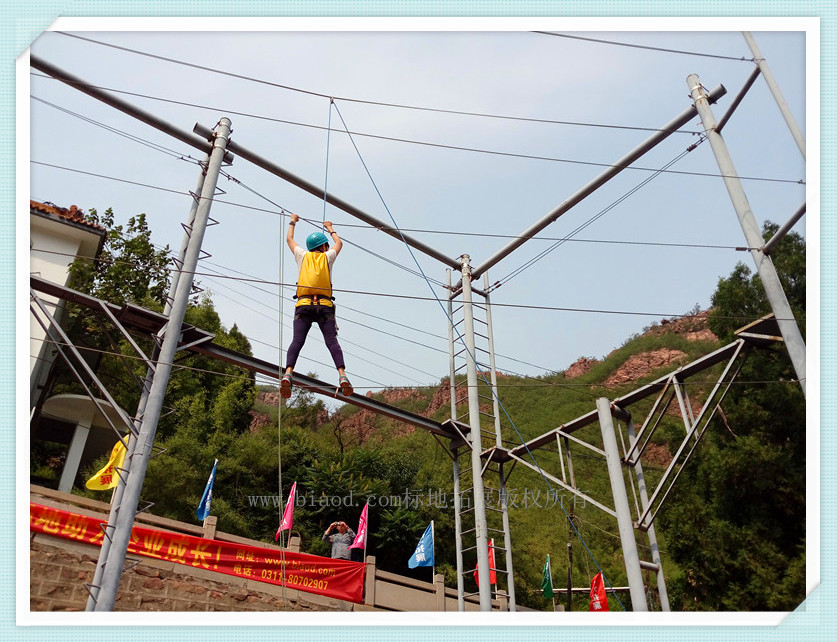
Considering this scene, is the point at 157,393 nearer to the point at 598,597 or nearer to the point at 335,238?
the point at 335,238

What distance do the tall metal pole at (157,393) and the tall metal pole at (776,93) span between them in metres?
6.36

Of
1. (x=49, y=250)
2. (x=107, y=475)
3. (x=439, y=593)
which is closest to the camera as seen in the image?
(x=107, y=475)

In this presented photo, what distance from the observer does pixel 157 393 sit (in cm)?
695

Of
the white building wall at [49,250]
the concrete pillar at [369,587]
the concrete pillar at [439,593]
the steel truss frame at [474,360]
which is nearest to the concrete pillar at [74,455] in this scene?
the white building wall at [49,250]

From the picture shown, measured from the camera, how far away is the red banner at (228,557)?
10.7 m

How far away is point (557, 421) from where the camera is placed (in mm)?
52781

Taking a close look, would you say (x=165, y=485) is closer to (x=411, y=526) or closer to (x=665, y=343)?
(x=411, y=526)

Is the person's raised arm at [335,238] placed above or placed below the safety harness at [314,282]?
above

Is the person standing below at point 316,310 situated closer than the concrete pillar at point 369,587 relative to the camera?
Yes

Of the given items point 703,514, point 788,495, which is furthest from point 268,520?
point 788,495

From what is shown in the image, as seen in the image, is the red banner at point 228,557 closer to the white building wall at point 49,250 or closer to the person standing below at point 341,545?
the person standing below at point 341,545

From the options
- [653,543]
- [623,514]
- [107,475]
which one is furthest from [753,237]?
[107,475]

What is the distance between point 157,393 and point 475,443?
5263 mm

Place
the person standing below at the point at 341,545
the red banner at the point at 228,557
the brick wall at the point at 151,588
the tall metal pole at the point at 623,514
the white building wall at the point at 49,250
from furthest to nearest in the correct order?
the white building wall at the point at 49,250, the person standing below at the point at 341,545, the red banner at the point at 228,557, the brick wall at the point at 151,588, the tall metal pole at the point at 623,514
